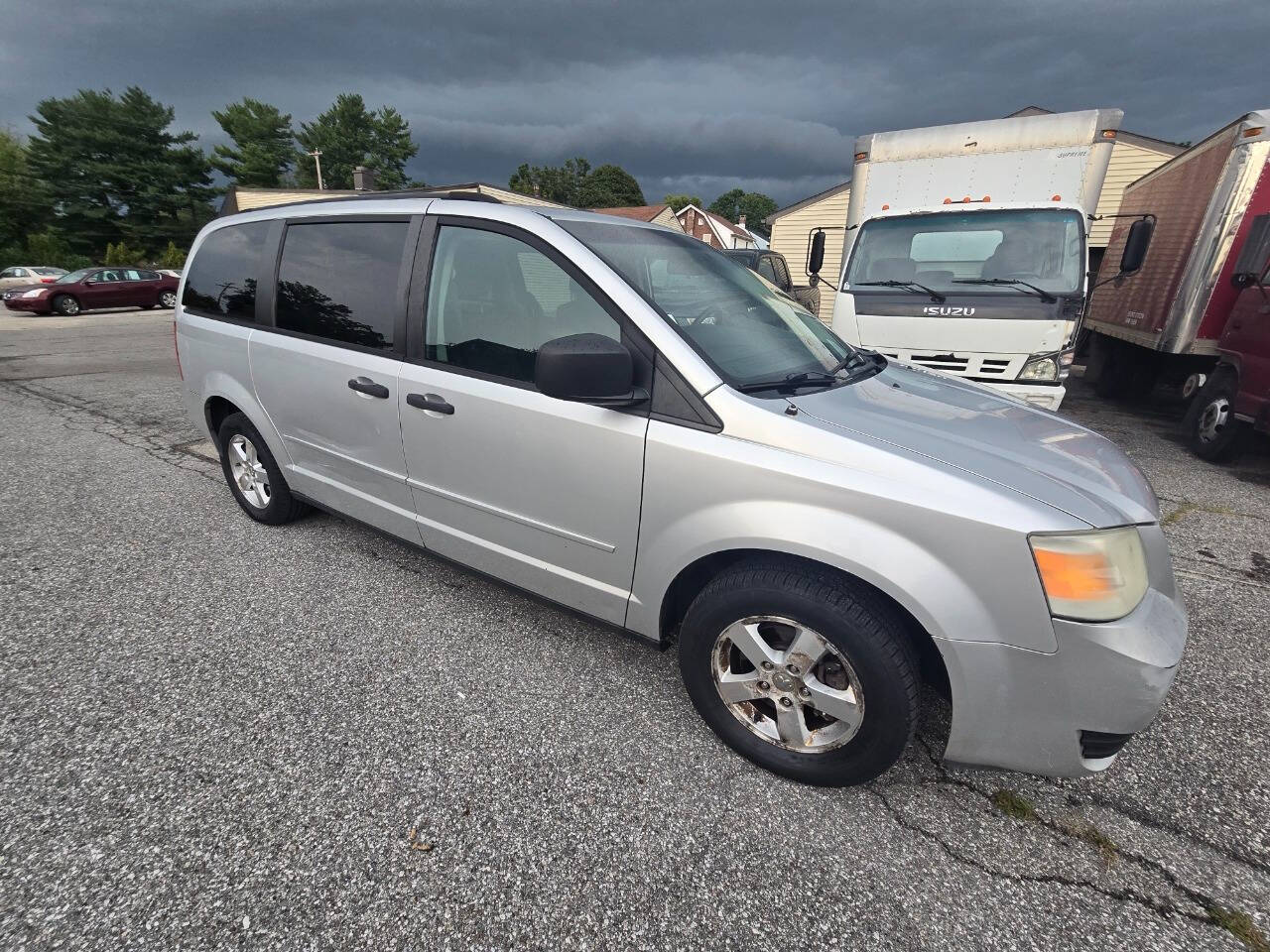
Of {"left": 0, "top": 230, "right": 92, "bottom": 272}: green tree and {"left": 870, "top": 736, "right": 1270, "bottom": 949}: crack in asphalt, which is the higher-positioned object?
{"left": 870, "top": 736, "right": 1270, "bottom": 949}: crack in asphalt

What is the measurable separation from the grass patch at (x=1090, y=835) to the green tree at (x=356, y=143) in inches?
2750

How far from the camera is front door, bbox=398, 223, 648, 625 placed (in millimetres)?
2055

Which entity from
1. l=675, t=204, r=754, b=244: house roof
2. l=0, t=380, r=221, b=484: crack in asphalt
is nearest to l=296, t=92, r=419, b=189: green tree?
l=675, t=204, r=754, b=244: house roof

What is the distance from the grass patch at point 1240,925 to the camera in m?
1.48

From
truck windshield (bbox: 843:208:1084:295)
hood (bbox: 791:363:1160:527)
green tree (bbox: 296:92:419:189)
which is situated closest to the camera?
hood (bbox: 791:363:1160:527)

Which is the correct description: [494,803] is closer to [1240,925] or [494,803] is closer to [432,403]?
[432,403]

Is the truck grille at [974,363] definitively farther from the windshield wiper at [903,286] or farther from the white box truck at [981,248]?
the windshield wiper at [903,286]

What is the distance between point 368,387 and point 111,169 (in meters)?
A: 53.7

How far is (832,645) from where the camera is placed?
1.75 meters

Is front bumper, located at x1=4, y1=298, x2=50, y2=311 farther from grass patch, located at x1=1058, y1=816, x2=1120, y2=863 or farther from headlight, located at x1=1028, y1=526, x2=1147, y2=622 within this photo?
grass patch, located at x1=1058, y1=816, x2=1120, y2=863

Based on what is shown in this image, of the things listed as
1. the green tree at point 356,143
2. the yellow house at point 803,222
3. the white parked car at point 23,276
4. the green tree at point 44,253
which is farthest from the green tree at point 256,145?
the yellow house at point 803,222

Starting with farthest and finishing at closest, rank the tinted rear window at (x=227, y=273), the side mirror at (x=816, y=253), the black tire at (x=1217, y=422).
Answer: the side mirror at (x=816, y=253)
the black tire at (x=1217, y=422)
the tinted rear window at (x=227, y=273)

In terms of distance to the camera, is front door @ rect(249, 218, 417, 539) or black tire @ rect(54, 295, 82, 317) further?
black tire @ rect(54, 295, 82, 317)

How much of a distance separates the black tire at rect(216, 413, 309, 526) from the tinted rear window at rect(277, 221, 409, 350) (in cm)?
81
